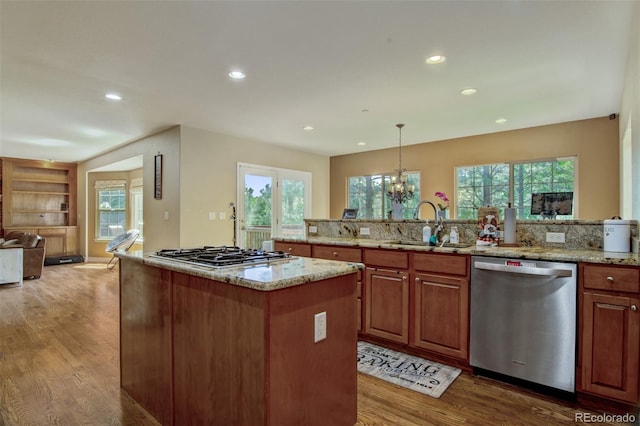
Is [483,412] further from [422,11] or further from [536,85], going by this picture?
[536,85]

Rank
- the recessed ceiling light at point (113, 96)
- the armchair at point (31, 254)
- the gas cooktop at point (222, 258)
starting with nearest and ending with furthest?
the gas cooktop at point (222, 258), the recessed ceiling light at point (113, 96), the armchair at point (31, 254)

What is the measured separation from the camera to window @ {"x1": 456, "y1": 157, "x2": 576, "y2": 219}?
5391 millimetres

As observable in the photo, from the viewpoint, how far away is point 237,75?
3.36 meters

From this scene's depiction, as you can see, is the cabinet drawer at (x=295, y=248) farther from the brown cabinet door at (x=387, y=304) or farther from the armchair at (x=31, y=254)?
the armchair at (x=31, y=254)

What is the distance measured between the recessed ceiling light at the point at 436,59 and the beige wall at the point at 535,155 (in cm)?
338

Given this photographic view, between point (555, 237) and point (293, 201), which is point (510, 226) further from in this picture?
point (293, 201)

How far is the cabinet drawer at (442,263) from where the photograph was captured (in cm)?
257

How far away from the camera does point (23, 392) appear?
232 centimetres

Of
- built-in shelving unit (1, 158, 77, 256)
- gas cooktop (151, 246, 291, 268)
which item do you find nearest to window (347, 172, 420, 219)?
gas cooktop (151, 246, 291, 268)

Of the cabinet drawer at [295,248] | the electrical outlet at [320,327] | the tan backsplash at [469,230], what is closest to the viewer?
the electrical outlet at [320,327]

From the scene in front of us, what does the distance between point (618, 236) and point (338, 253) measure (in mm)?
2073

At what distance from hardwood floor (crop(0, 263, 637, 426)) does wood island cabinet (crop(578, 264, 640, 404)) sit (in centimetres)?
24

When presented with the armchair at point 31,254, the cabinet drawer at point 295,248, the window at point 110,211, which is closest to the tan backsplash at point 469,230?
the cabinet drawer at point 295,248

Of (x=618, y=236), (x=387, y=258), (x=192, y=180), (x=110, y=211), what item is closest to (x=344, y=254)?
(x=387, y=258)
